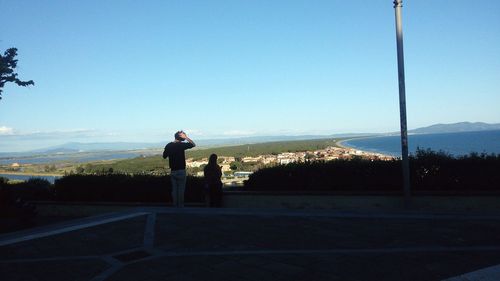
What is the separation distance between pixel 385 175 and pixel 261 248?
5.13m

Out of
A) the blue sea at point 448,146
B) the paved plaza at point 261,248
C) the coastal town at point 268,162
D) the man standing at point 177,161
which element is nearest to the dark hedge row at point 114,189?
the coastal town at point 268,162

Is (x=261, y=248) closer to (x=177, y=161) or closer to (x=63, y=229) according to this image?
(x=63, y=229)

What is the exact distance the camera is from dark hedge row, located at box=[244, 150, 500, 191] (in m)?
8.80

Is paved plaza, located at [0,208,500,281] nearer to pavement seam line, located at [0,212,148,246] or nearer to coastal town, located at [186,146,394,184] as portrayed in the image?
pavement seam line, located at [0,212,148,246]

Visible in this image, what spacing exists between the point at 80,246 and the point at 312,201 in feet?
17.6

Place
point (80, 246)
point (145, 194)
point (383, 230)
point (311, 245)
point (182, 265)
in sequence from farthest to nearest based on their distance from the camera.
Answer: point (145, 194) → point (383, 230) → point (80, 246) → point (311, 245) → point (182, 265)

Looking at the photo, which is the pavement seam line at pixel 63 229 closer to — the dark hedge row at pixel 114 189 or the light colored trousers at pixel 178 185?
the light colored trousers at pixel 178 185

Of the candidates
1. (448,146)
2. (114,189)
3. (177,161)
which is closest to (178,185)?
(177,161)

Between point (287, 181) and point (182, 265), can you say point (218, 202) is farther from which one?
point (182, 265)

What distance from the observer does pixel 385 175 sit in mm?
9383

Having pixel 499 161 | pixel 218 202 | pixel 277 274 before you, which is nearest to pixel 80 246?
pixel 277 274

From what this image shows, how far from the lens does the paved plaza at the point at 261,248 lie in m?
4.25

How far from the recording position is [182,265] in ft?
15.0

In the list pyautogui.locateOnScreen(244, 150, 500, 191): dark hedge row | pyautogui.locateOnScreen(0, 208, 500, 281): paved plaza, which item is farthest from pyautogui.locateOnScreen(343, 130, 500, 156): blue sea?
pyautogui.locateOnScreen(0, 208, 500, 281): paved plaza
